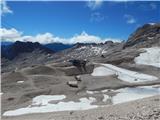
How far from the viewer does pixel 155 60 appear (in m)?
76.0

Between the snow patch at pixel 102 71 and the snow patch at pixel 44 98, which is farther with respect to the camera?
the snow patch at pixel 102 71

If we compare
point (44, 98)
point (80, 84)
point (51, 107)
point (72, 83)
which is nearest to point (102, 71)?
point (80, 84)

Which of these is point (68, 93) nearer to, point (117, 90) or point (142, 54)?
point (117, 90)

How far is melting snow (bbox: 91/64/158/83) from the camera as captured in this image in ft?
194

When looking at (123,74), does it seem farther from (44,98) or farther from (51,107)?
Result: (51,107)

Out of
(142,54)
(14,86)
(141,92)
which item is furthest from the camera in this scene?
(142,54)

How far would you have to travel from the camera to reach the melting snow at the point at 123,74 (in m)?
59.2

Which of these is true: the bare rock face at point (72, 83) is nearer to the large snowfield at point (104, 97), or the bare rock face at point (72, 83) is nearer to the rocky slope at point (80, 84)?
the rocky slope at point (80, 84)

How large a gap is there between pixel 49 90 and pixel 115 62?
1235 inches

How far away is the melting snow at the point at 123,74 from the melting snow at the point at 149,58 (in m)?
8.40

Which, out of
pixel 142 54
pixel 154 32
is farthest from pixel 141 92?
pixel 154 32

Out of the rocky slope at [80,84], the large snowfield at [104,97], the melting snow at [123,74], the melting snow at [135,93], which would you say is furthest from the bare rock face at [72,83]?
the melting snow at [123,74]

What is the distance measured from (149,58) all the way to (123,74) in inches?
692

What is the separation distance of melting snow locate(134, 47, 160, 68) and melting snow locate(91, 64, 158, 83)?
8401 mm
